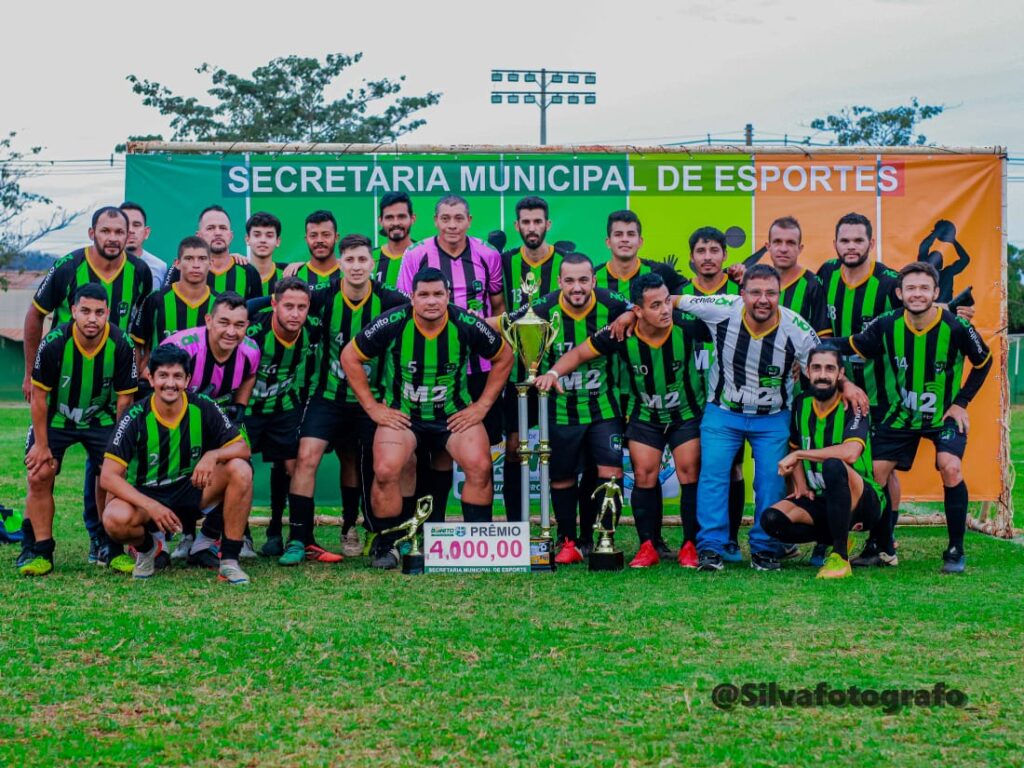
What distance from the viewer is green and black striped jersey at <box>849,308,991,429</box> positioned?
706 centimetres

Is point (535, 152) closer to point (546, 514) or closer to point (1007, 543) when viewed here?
point (546, 514)

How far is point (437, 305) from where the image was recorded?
6867 mm

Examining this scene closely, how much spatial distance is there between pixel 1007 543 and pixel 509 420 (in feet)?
10.6

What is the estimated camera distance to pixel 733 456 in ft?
23.1

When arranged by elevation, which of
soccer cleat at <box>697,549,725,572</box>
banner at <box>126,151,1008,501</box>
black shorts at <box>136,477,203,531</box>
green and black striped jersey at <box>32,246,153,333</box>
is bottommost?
soccer cleat at <box>697,549,725,572</box>

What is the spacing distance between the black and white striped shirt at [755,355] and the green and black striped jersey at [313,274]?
83.5 inches

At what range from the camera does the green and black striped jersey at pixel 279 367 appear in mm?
7277

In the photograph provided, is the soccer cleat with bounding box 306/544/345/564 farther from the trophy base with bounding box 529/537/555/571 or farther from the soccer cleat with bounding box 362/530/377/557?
the trophy base with bounding box 529/537/555/571

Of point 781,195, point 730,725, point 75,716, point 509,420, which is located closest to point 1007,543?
point 781,195

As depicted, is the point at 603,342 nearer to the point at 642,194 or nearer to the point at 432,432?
the point at 432,432

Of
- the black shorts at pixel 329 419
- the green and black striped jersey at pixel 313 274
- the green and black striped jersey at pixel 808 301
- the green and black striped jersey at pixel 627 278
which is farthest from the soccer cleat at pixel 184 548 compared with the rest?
the green and black striped jersey at pixel 808 301

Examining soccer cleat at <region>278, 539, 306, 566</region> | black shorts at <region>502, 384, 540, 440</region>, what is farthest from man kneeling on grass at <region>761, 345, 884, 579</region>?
soccer cleat at <region>278, 539, 306, 566</region>

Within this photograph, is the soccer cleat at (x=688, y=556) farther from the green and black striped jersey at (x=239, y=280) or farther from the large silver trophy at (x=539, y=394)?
the green and black striped jersey at (x=239, y=280)

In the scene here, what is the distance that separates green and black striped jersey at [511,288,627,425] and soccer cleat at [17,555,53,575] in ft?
9.03
